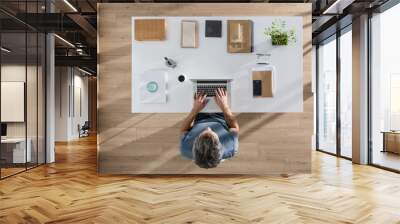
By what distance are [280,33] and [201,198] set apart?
318 centimetres

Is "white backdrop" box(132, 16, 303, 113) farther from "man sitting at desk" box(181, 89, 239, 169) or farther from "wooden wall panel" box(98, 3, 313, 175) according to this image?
"man sitting at desk" box(181, 89, 239, 169)

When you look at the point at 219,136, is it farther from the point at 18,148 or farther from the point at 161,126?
the point at 18,148

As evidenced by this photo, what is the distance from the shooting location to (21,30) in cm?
648

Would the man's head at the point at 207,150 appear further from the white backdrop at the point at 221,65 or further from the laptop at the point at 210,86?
the white backdrop at the point at 221,65

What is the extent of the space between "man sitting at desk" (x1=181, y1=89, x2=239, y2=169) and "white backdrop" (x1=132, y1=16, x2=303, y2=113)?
1922 millimetres

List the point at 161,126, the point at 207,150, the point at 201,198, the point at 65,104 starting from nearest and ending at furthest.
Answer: the point at 207,150 → the point at 201,198 → the point at 161,126 → the point at 65,104

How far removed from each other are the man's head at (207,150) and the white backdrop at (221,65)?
8.96 feet

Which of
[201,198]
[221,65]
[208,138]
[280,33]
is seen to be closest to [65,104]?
[221,65]

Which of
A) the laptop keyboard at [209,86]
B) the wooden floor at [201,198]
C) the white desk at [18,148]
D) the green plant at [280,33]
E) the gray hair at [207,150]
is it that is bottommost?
the wooden floor at [201,198]

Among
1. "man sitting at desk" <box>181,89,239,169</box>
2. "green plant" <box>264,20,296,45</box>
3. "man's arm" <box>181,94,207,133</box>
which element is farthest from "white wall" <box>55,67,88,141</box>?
"man's arm" <box>181,94,207,133</box>

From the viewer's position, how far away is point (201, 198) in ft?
15.1

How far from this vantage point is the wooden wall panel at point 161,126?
242 inches

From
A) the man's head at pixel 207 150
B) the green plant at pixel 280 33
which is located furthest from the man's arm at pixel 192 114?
the green plant at pixel 280 33

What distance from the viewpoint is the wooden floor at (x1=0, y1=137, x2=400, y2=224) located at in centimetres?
377
